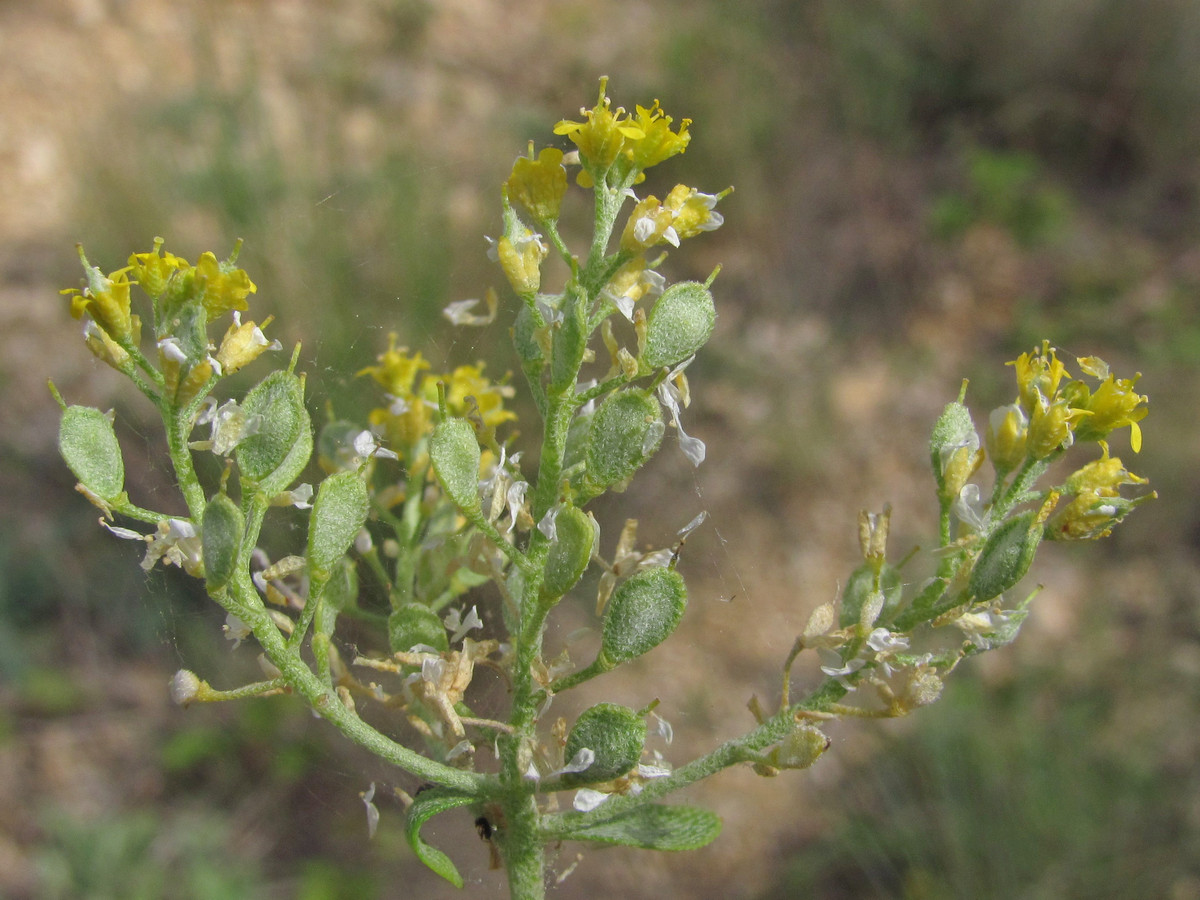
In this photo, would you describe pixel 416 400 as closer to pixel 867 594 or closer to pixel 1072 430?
pixel 867 594

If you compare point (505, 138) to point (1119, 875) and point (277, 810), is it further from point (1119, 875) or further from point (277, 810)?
point (1119, 875)

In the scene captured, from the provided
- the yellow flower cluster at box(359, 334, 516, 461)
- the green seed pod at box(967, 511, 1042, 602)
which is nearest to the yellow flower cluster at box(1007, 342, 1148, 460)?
the green seed pod at box(967, 511, 1042, 602)

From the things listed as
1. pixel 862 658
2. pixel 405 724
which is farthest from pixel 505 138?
pixel 862 658

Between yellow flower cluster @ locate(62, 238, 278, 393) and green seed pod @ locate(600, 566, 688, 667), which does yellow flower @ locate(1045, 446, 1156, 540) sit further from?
yellow flower cluster @ locate(62, 238, 278, 393)

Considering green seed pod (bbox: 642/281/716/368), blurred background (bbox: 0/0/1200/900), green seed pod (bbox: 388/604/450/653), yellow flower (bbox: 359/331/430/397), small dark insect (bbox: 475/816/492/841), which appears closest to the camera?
green seed pod (bbox: 642/281/716/368)

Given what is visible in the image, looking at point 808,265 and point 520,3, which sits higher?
point 520,3

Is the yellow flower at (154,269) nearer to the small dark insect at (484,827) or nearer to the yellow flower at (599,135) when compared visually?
the yellow flower at (599,135)

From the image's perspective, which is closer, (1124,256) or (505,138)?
(505,138)
